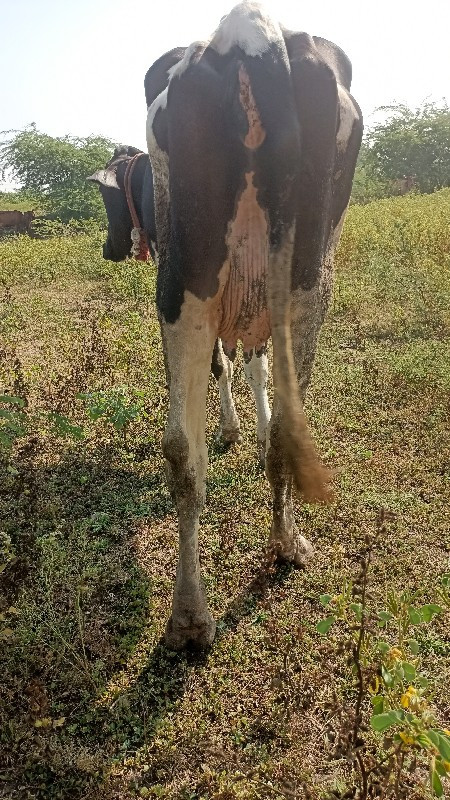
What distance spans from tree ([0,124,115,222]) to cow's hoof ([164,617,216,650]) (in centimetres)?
1907

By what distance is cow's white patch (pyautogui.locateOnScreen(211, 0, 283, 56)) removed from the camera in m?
2.07

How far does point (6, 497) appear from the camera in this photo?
362 centimetres

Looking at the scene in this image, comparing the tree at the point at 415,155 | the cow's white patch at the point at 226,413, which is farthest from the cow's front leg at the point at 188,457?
the tree at the point at 415,155

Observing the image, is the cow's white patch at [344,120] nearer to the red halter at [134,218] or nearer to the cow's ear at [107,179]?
the red halter at [134,218]

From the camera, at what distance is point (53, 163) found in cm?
2278

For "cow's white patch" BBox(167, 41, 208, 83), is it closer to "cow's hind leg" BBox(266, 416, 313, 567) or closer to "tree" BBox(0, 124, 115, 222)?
"cow's hind leg" BBox(266, 416, 313, 567)

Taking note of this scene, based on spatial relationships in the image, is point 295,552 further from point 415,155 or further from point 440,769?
point 415,155

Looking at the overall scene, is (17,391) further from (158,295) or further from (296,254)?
(296,254)

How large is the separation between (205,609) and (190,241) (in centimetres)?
145

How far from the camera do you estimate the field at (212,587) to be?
2.08 metres

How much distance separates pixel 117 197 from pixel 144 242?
0.34 metres

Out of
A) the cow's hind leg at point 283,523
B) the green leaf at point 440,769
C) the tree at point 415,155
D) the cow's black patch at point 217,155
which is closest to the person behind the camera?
the green leaf at point 440,769

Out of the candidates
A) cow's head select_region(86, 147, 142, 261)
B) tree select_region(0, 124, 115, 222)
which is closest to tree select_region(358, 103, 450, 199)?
tree select_region(0, 124, 115, 222)

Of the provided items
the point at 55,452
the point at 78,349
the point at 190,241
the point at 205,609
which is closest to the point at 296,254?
the point at 190,241
